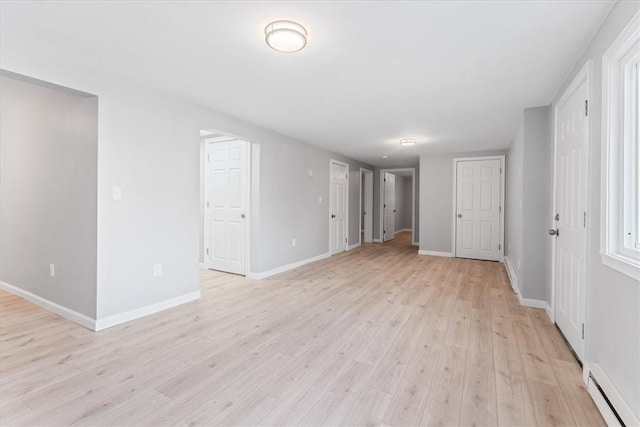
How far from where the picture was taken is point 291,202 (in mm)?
5191

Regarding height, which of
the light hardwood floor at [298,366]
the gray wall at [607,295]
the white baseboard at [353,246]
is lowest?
the light hardwood floor at [298,366]

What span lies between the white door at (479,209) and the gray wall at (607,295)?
4201 millimetres

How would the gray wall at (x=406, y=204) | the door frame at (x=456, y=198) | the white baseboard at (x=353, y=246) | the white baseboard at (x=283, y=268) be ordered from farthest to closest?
the gray wall at (x=406, y=204), the white baseboard at (x=353, y=246), the door frame at (x=456, y=198), the white baseboard at (x=283, y=268)

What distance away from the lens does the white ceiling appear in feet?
5.86

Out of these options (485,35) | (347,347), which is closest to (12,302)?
(347,347)

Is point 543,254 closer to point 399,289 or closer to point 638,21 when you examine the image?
point 399,289

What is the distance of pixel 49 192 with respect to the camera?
121 inches

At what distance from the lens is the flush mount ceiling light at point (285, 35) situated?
190 centimetres

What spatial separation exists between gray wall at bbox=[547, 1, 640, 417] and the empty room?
19mm

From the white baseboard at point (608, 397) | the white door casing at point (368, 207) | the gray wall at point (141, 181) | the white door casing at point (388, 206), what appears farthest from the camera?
the white door casing at point (388, 206)

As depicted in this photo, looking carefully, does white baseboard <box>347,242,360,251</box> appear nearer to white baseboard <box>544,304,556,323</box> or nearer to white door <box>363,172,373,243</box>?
white door <box>363,172,373,243</box>

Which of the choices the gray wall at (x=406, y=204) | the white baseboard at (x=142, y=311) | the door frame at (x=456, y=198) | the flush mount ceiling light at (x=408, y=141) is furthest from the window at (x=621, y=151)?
the gray wall at (x=406, y=204)

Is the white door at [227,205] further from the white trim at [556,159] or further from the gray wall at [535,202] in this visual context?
the white trim at [556,159]

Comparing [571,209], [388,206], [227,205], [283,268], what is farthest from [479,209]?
[227,205]
